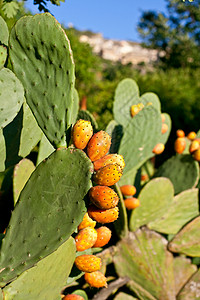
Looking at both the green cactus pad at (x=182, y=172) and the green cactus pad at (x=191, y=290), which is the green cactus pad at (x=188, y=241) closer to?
the green cactus pad at (x=191, y=290)

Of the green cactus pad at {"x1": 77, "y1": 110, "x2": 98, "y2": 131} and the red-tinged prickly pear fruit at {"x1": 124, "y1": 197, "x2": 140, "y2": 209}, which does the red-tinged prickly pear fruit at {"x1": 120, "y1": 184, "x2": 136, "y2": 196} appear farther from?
the green cactus pad at {"x1": 77, "y1": 110, "x2": 98, "y2": 131}

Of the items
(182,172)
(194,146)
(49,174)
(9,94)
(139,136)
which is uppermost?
(9,94)

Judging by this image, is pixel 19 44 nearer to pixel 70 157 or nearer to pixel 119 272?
pixel 70 157

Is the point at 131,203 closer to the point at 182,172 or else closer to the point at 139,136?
the point at 139,136

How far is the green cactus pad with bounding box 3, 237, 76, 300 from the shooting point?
4.40 feet

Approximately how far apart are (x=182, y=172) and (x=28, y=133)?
1.17m

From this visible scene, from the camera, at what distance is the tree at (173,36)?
58.1 feet

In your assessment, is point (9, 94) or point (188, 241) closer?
point (9, 94)

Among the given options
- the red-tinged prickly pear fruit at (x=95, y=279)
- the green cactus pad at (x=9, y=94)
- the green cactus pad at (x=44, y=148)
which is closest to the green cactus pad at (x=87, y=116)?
the green cactus pad at (x=44, y=148)

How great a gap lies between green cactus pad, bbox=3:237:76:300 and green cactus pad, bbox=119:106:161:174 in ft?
2.86

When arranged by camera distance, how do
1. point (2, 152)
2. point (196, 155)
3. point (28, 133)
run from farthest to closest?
point (196, 155)
point (28, 133)
point (2, 152)

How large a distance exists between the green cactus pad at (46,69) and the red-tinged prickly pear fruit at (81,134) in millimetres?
53

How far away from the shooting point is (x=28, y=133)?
1848 mm

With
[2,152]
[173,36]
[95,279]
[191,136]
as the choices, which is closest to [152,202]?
[191,136]
